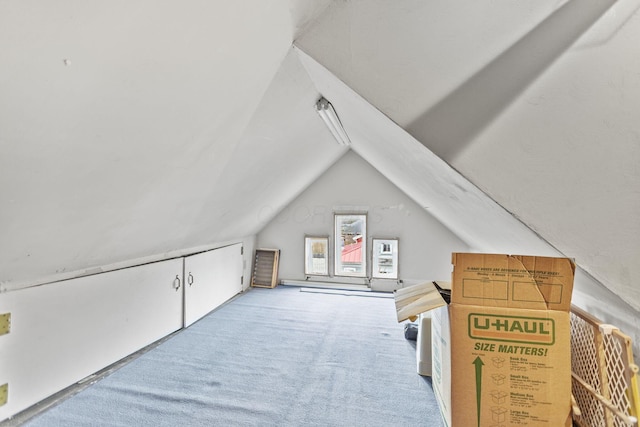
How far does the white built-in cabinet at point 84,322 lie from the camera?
182 cm

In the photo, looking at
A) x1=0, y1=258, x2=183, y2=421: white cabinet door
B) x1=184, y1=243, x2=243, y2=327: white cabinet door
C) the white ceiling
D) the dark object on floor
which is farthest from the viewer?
x1=184, y1=243, x2=243, y2=327: white cabinet door

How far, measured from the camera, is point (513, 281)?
4.07ft

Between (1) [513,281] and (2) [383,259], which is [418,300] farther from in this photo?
(2) [383,259]

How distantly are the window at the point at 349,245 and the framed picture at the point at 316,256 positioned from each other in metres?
0.20

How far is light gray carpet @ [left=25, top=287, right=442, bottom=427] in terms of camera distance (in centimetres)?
188

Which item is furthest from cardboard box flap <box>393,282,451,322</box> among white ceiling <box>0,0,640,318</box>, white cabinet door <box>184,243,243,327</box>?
white cabinet door <box>184,243,243,327</box>

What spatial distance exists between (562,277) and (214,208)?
2.72 m

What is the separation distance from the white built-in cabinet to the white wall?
1.98 metres

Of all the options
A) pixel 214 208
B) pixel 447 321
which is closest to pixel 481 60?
pixel 447 321

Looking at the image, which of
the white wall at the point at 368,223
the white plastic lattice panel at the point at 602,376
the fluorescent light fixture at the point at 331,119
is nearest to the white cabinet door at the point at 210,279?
the white wall at the point at 368,223

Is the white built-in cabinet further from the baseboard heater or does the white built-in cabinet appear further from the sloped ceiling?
the sloped ceiling

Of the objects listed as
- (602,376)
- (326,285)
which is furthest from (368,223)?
(602,376)

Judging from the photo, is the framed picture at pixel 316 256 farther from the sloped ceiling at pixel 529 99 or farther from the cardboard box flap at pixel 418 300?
the sloped ceiling at pixel 529 99

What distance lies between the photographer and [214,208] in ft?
9.61
